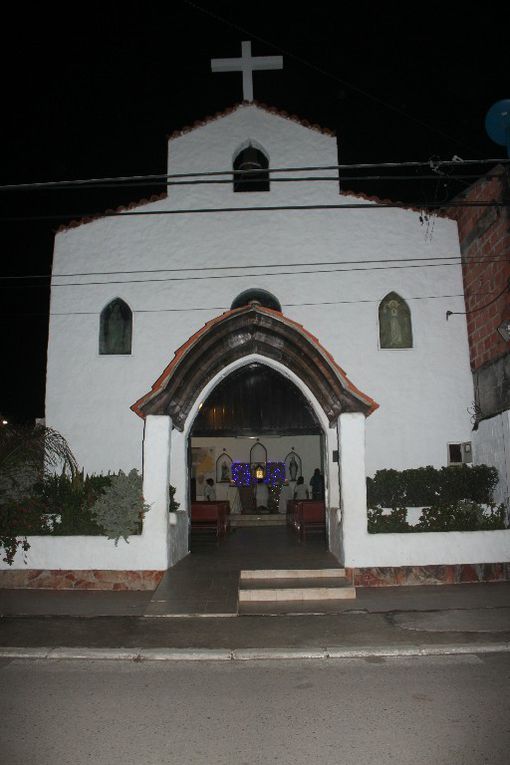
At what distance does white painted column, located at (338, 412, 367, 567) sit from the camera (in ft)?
33.4

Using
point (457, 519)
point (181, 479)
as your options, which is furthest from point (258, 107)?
point (457, 519)

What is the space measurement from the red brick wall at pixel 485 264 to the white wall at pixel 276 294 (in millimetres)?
413

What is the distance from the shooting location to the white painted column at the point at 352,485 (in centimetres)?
1019

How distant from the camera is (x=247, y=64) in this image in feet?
50.9

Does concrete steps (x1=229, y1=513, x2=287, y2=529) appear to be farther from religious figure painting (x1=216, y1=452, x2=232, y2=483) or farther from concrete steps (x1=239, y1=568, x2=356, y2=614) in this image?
concrete steps (x1=239, y1=568, x2=356, y2=614)

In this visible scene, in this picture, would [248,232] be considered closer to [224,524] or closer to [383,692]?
[224,524]

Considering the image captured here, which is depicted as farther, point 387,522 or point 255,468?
point 255,468

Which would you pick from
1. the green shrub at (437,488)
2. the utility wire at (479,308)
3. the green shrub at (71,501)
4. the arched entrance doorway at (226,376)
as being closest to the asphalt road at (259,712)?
the green shrub at (71,501)


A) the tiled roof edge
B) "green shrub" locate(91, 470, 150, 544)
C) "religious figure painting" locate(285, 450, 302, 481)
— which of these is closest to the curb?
"green shrub" locate(91, 470, 150, 544)

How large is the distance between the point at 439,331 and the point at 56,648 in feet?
36.9

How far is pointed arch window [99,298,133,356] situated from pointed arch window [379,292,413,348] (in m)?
6.49

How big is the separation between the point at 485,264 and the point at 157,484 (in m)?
9.16

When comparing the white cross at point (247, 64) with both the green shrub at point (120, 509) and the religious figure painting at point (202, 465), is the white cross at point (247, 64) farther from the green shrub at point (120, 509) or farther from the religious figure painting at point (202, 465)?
the religious figure painting at point (202, 465)

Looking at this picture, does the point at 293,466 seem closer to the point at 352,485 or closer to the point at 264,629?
the point at 352,485
